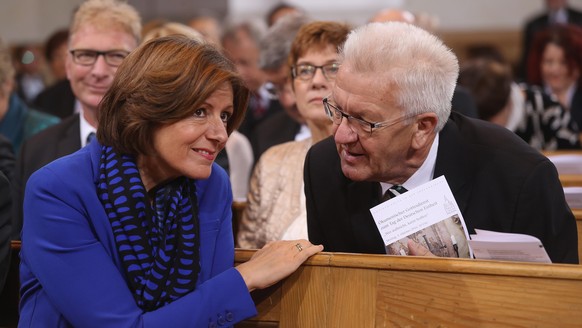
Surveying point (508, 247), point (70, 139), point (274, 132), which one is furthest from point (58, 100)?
point (508, 247)

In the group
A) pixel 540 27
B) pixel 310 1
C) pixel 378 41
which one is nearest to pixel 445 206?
pixel 378 41

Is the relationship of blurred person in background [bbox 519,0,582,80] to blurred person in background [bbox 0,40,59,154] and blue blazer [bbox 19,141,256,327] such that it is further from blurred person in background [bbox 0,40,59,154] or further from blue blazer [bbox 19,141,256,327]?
blue blazer [bbox 19,141,256,327]

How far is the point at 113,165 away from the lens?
8.26ft

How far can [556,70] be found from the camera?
22.6ft

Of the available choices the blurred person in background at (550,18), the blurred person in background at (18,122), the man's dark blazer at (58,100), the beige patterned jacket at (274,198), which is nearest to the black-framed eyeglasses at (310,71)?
the beige patterned jacket at (274,198)

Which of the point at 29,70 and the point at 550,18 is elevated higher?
the point at 550,18

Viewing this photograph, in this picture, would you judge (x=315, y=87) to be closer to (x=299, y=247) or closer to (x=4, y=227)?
(x=299, y=247)

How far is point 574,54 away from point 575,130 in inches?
48.4

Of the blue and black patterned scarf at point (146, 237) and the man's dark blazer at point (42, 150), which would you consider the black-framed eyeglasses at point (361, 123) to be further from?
the man's dark blazer at point (42, 150)

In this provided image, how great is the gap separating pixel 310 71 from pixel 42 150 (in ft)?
4.04

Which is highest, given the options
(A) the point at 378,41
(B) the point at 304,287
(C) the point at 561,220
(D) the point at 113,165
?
(A) the point at 378,41

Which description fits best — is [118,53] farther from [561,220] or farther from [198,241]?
[561,220]

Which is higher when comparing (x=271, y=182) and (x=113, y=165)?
(x=113, y=165)

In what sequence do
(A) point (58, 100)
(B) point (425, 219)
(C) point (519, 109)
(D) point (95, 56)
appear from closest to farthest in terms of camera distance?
(B) point (425, 219) → (D) point (95, 56) → (C) point (519, 109) → (A) point (58, 100)
